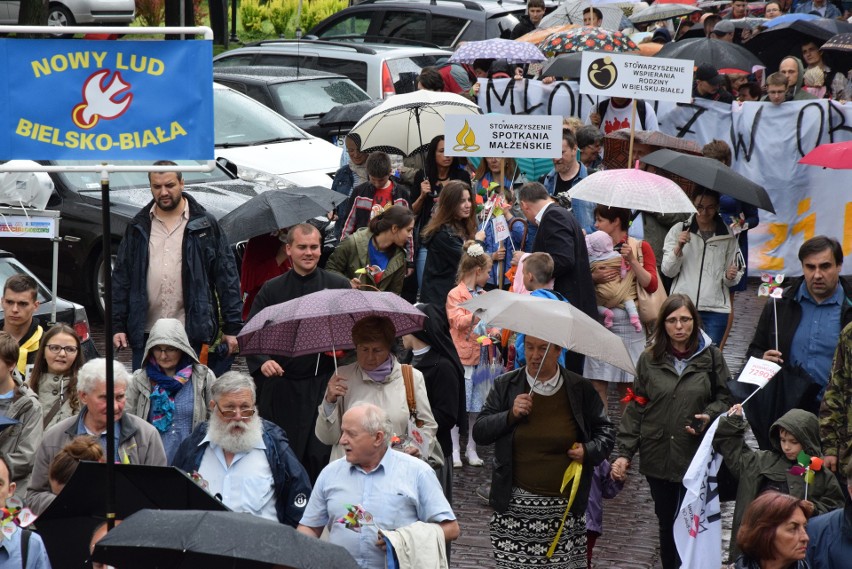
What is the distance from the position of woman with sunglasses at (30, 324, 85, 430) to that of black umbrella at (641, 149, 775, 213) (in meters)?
4.53

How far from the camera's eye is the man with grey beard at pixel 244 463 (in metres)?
6.73

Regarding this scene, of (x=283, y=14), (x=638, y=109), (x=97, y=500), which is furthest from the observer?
(x=283, y=14)

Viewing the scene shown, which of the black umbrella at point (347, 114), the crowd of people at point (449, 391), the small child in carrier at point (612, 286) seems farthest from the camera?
the black umbrella at point (347, 114)

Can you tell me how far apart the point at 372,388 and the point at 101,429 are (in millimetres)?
1369

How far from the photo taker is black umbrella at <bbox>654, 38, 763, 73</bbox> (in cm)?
1722

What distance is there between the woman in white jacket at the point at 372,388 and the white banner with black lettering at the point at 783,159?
7881 millimetres

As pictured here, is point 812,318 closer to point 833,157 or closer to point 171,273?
point 833,157

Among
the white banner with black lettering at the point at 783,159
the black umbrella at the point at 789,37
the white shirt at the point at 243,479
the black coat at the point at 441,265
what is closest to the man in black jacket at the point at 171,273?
the black coat at the point at 441,265

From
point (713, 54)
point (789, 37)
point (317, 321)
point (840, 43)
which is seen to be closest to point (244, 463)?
point (317, 321)

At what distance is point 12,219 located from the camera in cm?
999

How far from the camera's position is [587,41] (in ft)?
55.0

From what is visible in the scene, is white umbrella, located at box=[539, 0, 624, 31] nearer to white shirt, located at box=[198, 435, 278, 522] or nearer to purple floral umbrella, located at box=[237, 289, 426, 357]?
purple floral umbrella, located at box=[237, 289, 426, 357]

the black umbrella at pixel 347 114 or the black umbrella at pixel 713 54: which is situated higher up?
the black umbrella at pixel 713 54

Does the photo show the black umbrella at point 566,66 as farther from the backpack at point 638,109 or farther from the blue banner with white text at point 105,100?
the blue banner with white text at point 105,100
